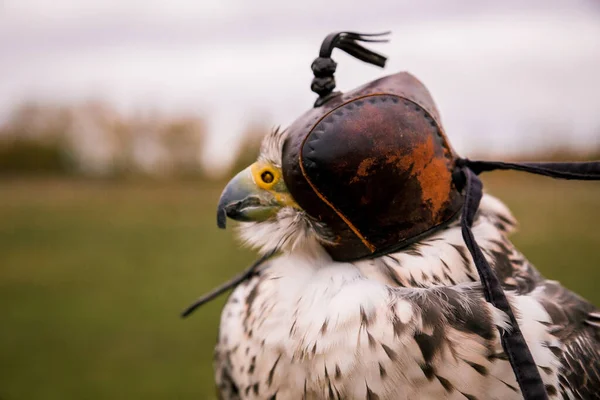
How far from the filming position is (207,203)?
25.2ft

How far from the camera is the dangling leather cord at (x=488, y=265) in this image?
82cm

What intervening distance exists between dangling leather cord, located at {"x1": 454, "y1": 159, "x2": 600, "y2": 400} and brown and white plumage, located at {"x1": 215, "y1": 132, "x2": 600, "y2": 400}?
23 mm

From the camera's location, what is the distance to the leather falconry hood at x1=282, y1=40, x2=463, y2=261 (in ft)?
3.02

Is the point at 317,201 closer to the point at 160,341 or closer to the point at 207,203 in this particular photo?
the point at 160,341

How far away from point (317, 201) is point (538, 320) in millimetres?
434

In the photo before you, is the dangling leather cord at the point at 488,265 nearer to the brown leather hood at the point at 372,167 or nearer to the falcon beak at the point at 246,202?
the brown leather hood at the point at 372,167

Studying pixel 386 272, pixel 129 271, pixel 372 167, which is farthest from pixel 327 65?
pixel 129 271

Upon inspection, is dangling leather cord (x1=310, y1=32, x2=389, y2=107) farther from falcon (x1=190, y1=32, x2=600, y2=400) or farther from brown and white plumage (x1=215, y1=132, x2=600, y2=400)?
brown and white plumage (x1=215, y1=132, x2=600, y2=400)

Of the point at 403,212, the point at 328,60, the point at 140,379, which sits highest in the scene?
the point at 328,60

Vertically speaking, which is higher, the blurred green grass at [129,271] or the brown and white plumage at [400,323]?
the brown and white plumage at [400,323]

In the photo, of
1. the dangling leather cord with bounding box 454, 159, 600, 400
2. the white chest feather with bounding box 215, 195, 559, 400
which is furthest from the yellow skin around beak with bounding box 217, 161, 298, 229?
the dangling leather cord with bounding box 454, 159, 600, 400

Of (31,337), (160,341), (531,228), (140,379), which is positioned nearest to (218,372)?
(140,379)

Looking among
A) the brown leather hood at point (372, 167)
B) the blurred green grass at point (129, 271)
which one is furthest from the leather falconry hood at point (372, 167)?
the blurred green grass at point (129, 271)

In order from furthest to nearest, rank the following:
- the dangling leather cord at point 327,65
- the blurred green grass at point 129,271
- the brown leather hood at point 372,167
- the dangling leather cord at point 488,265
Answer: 1. the blurred green grass at point 129,271
2. the dangling leather cord at point 327,65
3. the brown leather hood at point 372,167
4. the dangling leather cord at point 488,265
